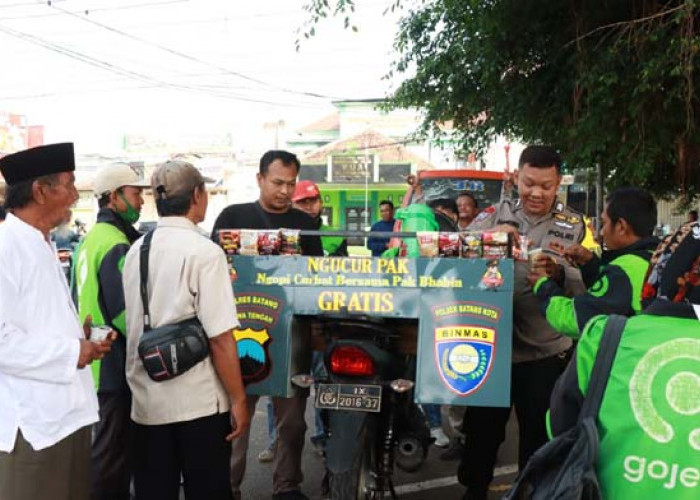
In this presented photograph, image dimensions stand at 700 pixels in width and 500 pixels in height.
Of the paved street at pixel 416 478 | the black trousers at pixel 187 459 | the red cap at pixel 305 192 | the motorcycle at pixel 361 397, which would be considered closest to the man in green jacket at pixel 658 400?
the motorcycle at pixel 361 397

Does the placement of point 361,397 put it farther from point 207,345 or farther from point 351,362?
point 207,345

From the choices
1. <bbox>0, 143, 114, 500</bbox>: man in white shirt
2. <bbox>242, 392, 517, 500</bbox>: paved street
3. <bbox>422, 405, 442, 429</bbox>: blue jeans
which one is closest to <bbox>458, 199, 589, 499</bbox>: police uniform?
<bbox>242, 392, 517, 500</bbox>: paved street

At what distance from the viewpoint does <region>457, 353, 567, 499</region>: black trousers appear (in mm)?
3568

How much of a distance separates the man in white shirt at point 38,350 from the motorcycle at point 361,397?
Answer: 105cm

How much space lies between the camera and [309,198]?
5.88 m

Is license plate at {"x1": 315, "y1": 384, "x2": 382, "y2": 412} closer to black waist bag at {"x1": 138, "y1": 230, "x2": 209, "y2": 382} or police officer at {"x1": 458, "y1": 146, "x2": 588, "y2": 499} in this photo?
black waist bag at {"x1": 138, "y1": 230, "x2": 209, "y2": 382}

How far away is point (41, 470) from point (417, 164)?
28.6m

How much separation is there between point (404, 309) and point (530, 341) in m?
0.86

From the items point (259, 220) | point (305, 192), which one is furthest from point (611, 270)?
point (305, 192)

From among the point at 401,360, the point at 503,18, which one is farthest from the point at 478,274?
the point at 503,18

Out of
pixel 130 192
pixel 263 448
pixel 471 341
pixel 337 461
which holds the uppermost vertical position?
pixel 130 192

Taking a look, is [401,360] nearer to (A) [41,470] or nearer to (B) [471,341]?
(B) [471,341]

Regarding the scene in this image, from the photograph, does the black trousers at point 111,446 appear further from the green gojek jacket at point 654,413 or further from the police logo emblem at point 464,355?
the green gojek jacket at point 654,413

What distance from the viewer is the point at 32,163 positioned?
8.27ft
